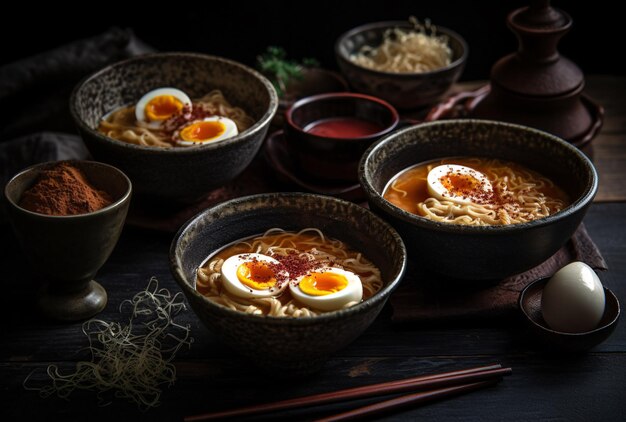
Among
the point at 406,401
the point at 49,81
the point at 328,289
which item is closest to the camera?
the point at 406,401

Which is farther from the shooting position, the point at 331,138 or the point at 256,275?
the point at 331,138

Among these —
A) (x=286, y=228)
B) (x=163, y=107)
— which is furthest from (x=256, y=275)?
(x=163, y=107)

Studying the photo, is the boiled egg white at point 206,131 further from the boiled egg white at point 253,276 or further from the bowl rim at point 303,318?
the boiled egg white at point 253,276

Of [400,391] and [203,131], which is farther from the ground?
[203,131]

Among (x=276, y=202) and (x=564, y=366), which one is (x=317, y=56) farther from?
(x=564, y=366)

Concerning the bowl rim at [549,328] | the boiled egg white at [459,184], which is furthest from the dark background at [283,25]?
the bowl rim at [549,328]

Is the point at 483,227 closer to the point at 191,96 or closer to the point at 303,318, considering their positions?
the point at 303,318

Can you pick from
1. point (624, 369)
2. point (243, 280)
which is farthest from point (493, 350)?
point (243, 280)
